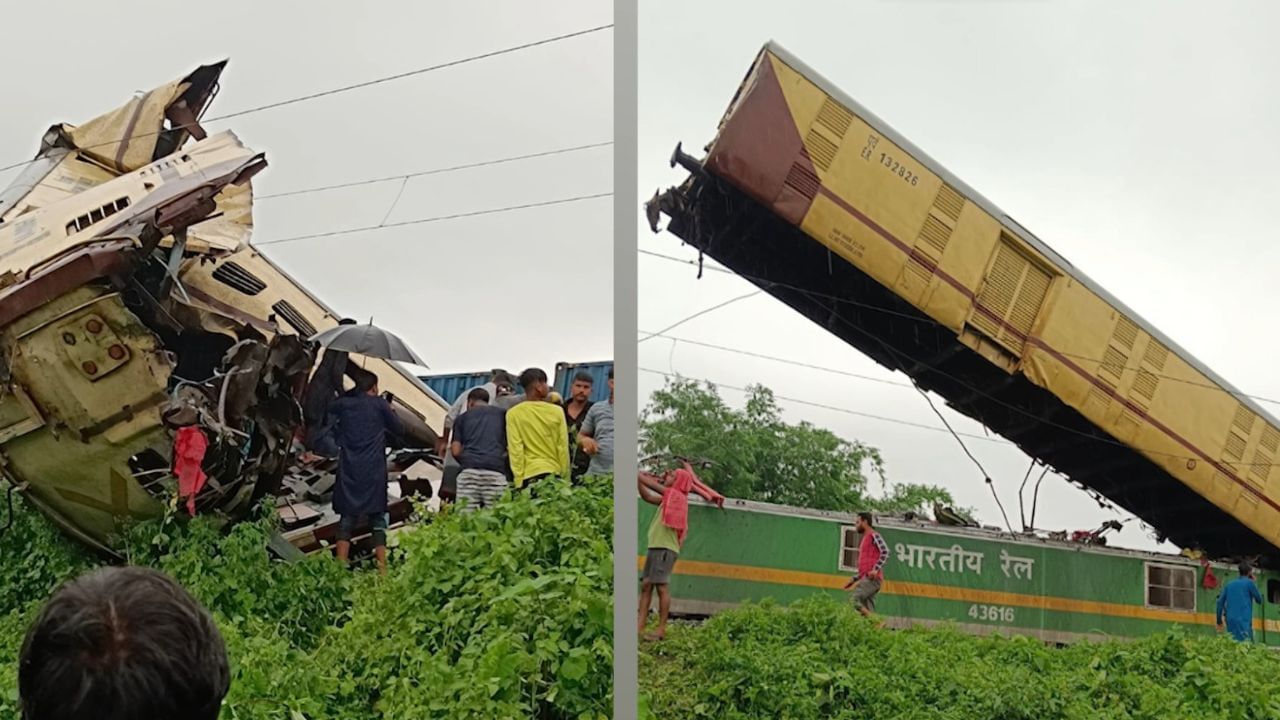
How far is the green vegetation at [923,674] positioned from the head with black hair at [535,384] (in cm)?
143

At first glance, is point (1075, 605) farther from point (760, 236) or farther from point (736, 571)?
point (760, 236)

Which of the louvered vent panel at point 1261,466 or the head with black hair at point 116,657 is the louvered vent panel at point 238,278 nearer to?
the louvered vent panel at point 1261,466

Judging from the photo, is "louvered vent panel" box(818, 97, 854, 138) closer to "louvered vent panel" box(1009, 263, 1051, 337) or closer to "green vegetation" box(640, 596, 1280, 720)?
"louvered vent panel" box(1009, 263, 1051, 337)

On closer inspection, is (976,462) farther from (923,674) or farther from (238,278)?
(238,278)

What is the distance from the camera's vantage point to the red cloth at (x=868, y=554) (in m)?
2.76

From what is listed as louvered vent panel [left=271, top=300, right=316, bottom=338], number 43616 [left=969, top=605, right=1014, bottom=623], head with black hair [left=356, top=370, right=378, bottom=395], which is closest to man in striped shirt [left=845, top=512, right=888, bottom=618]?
number 43616 [left=969, top=605, right=1014, bottom=623]

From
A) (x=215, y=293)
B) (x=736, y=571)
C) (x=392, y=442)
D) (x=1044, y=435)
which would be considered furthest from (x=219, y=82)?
(x=1044, y=435)

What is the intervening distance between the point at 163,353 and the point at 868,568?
330 centimetres

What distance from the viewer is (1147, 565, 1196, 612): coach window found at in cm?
268

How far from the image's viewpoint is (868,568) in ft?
9.05

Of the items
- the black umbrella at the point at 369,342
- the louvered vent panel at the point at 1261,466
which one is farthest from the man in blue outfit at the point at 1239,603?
the black umbrella at the point at 369,342

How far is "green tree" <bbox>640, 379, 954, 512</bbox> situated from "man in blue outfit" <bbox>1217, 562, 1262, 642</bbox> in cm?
63

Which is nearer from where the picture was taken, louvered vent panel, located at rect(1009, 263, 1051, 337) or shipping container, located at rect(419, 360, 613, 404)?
louvered vent panel, located at rect(1009, 263, 1051, 337)

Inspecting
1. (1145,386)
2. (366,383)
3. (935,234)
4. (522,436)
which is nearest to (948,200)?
(935,234)
